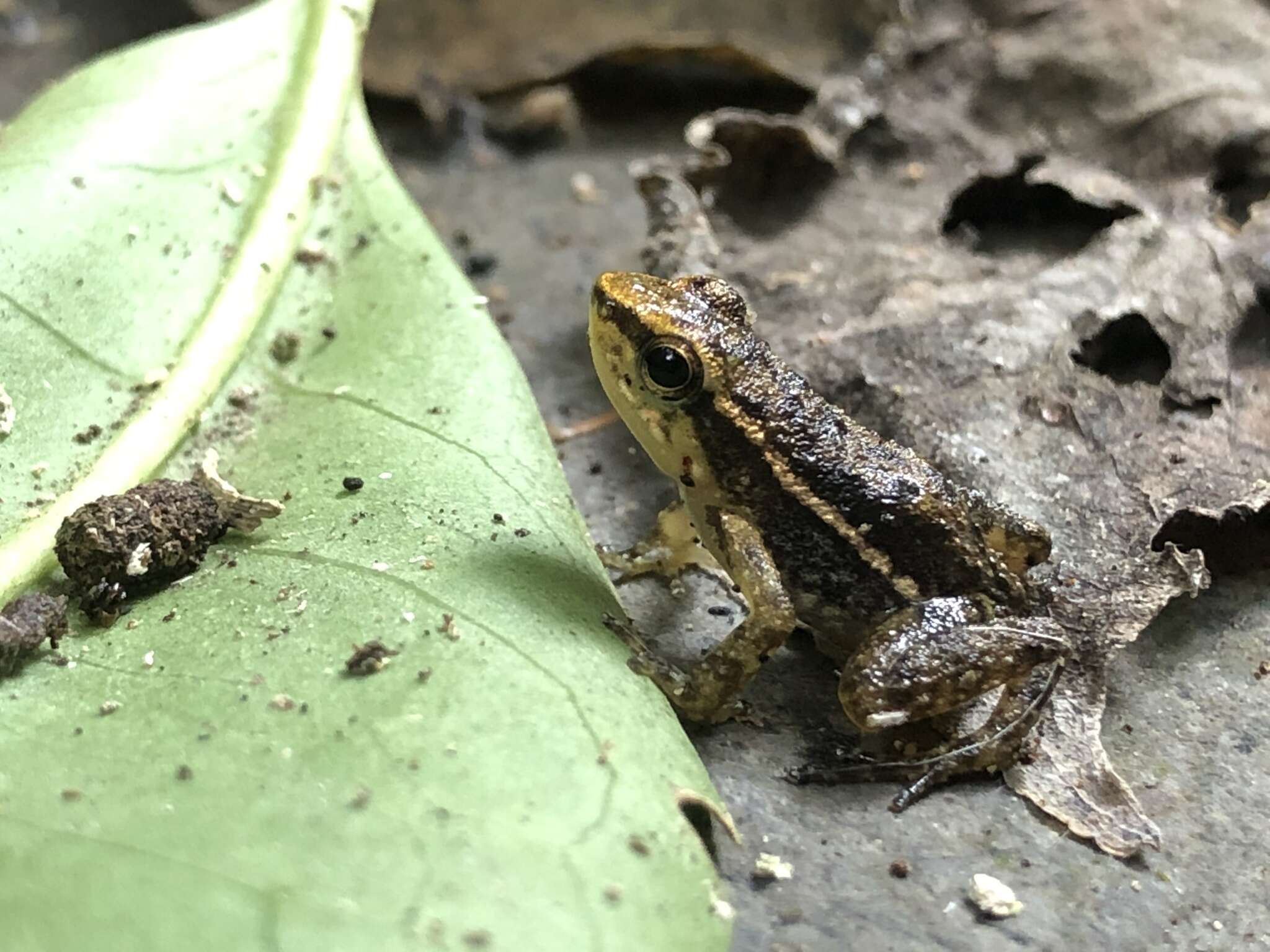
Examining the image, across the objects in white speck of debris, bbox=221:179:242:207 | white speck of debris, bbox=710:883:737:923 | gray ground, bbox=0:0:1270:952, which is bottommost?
gray ground, bbox=0:0:1270:952

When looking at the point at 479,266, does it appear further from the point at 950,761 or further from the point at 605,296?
the point at 950,761

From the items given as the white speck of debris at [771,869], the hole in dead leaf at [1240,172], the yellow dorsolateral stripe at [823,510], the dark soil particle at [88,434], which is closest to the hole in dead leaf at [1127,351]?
the hole in dead leaf at [1240,172]

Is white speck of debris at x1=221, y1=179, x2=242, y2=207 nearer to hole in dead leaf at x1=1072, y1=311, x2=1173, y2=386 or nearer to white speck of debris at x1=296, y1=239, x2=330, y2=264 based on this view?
white speck of debris at x1=296, y1=239, x2=330, y2=264

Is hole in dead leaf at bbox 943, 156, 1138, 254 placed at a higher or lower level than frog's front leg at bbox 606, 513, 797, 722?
higher

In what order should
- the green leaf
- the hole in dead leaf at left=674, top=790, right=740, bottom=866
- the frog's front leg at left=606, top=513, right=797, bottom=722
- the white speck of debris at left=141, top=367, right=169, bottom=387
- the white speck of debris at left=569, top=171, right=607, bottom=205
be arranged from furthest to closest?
the white speck of debris at left=569, top=171, right=607, bottom=205
the white speck of debris at left=141, top=367, right=169, bottom=387
the frog's front leg at left=606, top=513, right=797, bottom=722
the hole in dead leaf at left=674, top=790, right=740, bottom=866
the green leaf

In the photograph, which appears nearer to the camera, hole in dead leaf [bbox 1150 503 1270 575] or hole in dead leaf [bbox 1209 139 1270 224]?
hole in dead leaf [bbox 1150 503 1270 575]

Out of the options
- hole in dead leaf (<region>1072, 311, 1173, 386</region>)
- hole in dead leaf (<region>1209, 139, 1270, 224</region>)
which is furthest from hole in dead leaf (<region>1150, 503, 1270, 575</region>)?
hole in dead leaf (<region>1209, 139, 1270, 224</region>)

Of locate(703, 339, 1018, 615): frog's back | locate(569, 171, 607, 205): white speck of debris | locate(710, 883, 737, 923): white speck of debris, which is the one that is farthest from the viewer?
locate(569, 171, 607, 205): white speck of debris
